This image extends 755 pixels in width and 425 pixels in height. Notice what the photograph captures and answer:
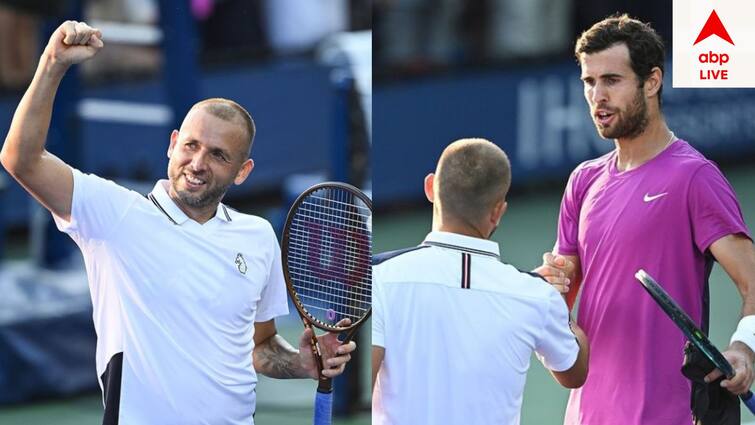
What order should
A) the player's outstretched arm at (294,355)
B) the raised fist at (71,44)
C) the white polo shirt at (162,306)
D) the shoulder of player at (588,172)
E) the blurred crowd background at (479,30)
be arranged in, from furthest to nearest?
the blurred crowd background at (479,30) < the shoulder of player at (588,172) < the player's outstretched arm at (294,355) < the white polo shirt at (162,306) < the raised fist at (71,44)

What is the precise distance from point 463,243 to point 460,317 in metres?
0.16

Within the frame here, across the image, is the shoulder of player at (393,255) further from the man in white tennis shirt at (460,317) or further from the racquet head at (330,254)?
the racquet head at (330,254)

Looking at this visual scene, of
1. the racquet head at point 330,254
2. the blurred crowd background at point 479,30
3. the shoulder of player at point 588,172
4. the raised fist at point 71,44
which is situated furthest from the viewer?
the blurred crowd background at point 479,30

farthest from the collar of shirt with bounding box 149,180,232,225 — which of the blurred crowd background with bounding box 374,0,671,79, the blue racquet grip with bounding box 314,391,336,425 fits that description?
the blurred crowd background with bounding box 374,0,671,79

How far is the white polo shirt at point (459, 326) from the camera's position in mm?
3332

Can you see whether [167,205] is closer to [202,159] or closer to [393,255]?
[202,159]

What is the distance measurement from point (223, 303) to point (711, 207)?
42.4 inches

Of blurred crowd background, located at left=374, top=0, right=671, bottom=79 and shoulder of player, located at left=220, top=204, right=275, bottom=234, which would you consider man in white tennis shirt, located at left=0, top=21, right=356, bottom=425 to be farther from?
blurred crowd background, located at left=374, top=0, right=671, bottom=79

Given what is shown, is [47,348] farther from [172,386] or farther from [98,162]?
[172,386]

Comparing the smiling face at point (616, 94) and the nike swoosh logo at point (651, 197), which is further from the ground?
the smiling face at point (616, 94)

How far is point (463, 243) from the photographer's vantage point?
331 cm

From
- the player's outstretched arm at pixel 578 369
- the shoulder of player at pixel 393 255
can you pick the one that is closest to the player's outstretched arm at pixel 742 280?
the player's outstretched arm at pixel 578 369

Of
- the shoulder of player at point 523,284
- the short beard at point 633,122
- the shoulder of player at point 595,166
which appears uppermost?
the short beard at point 633,122

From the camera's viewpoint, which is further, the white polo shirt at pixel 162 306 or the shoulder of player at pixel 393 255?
the shoulder of player at pixel 393 255
